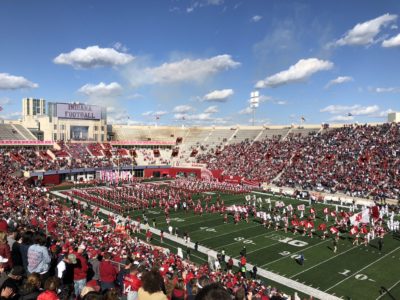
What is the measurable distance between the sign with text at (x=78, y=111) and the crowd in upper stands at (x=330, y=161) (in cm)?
2272

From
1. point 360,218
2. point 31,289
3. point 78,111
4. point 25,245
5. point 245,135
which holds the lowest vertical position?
point 360,218

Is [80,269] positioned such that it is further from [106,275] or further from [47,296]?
[47,296]

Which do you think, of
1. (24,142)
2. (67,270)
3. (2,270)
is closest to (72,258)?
(67,270)

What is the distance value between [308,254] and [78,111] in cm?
5235

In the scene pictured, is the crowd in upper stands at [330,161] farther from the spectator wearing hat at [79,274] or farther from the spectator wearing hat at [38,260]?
the spectator wearing hat at [38,260]

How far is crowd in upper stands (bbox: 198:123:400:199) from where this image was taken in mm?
39375

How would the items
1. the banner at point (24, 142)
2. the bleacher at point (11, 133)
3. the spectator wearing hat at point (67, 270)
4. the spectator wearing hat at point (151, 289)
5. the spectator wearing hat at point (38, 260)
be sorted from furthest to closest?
the bleacher at point (11, 133), the banner at point (24, 142), the spectator wearing hat at point (67, 270), the spectator wearing hat at point (38, 260), the spectator wearing hat at point (151, 289)

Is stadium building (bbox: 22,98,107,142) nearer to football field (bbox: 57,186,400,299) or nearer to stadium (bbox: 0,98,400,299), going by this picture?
stadium (bbox: 0,98,400,299)

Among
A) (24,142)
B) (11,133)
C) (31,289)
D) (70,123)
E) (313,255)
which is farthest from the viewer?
(70,123)

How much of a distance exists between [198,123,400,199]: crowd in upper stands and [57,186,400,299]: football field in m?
14.1

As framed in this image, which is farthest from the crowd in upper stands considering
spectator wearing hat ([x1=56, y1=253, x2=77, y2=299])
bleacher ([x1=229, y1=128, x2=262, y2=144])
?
spectator wearing hat ([x1=56, y1=253, x2=77, y2=299])

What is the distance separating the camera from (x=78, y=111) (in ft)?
207

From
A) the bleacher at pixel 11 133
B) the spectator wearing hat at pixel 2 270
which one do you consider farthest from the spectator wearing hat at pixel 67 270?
the bleacher at pixel 11 133

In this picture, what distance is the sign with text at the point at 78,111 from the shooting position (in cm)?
6100
